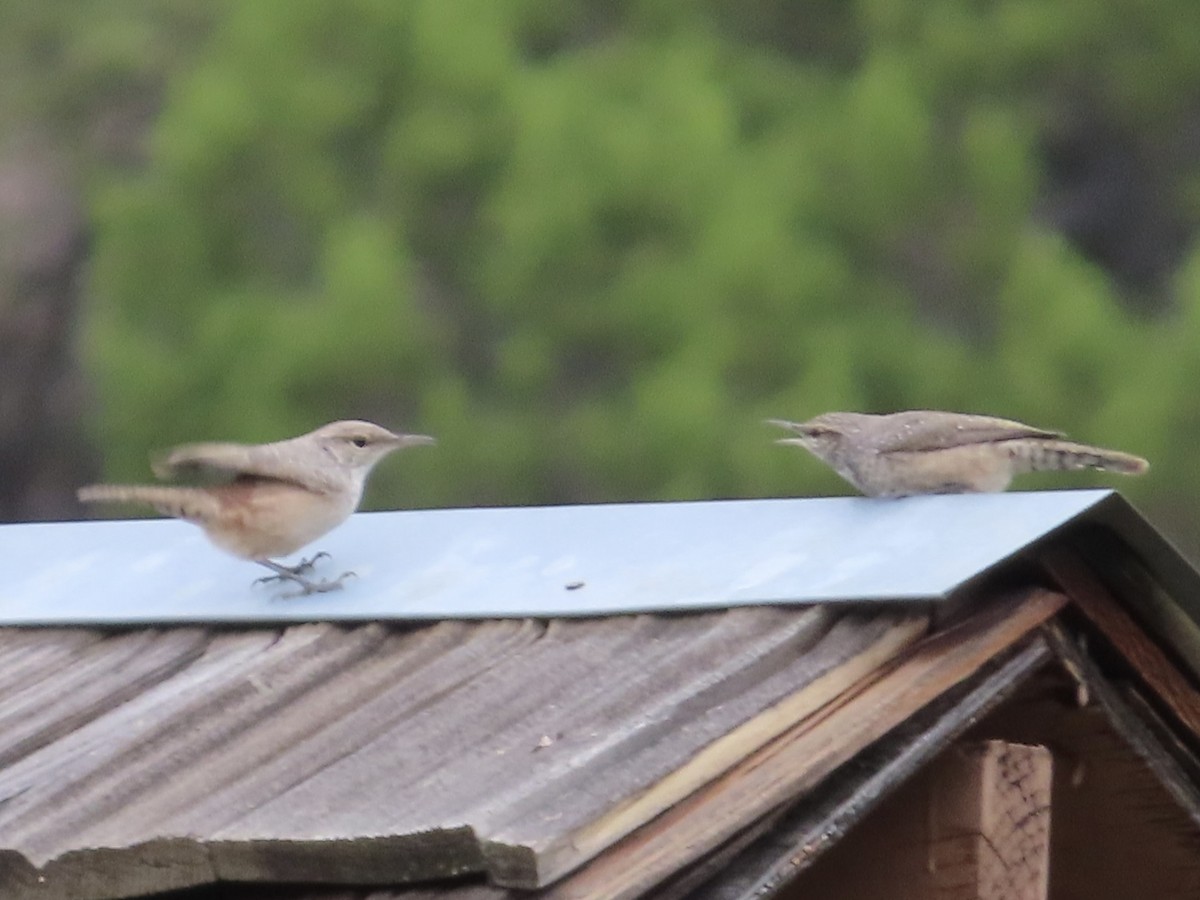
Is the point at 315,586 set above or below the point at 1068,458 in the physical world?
above

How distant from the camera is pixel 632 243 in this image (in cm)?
1059

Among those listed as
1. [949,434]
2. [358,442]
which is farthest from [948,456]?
[358,442]

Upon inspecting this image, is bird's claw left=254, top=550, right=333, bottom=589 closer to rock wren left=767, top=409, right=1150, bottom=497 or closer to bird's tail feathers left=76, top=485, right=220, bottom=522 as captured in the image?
bird's tail feathers left=76, top=485, right=220, bottom=522

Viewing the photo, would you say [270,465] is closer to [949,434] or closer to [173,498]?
[173,498]

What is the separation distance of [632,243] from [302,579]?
7404 millimetres

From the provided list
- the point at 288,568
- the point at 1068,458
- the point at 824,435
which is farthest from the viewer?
the point at 824,435

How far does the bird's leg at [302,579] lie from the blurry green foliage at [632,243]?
6189 millimetres

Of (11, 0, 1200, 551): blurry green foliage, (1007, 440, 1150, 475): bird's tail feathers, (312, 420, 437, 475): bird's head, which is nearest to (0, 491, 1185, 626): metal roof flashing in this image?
(312, 420, 437, 475): bird's head

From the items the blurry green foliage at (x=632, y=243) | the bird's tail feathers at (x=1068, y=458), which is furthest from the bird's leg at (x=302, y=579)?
the blurry green foliage at (x=632, y=243)

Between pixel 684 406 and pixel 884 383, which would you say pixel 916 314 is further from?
pixel 684 406

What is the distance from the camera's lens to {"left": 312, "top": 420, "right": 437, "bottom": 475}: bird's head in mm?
4008

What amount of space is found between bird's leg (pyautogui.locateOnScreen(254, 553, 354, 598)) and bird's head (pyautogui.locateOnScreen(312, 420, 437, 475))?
0.50 m

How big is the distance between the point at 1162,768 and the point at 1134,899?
1.11ft

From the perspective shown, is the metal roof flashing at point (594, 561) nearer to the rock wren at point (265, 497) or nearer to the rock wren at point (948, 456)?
the rock wren at point (265, 497)
